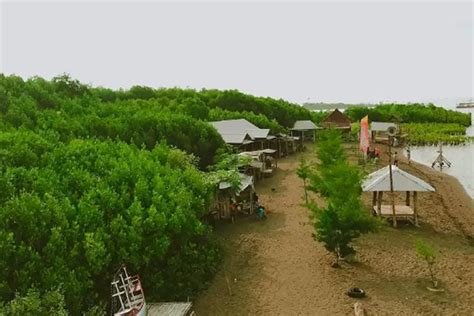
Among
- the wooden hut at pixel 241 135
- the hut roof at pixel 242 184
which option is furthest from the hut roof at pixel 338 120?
the hut roof at pixel 242 184

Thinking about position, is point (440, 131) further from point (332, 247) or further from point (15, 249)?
point (15, 249)

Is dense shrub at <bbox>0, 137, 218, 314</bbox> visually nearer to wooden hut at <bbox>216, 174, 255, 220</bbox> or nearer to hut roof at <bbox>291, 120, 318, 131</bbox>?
wooden hut at <bbox>216, 174, 255, 220</bbox>

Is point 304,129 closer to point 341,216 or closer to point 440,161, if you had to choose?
point 440,161

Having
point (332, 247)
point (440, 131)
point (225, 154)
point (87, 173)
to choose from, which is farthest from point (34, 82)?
point (440, 131)

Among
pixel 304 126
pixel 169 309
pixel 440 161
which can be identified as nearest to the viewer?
pixel 169 309

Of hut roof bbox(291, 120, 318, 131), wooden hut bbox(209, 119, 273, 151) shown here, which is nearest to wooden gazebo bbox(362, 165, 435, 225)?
wooden hut bbox(209, 119, 273, 151)

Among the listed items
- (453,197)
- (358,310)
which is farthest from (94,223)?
(453,197)
